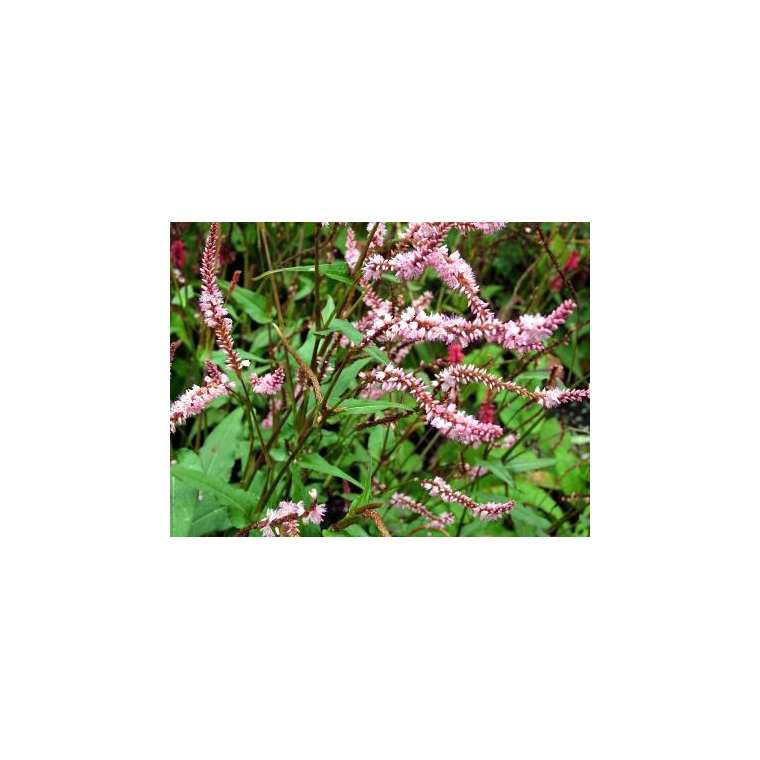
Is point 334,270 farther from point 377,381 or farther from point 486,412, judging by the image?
point 486,412

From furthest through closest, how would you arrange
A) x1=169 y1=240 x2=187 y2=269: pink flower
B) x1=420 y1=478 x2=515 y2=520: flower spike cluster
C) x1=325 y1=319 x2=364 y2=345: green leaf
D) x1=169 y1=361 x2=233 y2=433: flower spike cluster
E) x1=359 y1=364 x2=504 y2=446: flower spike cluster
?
x1=169 y1=240 x2=187 y2=269: pink flower
x1=420 y1=478 x2=515 y2=520: flower spike cluster
x1=169 y1=361 x2=233 y2=433: flower spike cluster
x1=325 y1=319 x2=364 y2=345: green leaf
x1=359 y1=364 x2=504 y2=446: flower spike cluster

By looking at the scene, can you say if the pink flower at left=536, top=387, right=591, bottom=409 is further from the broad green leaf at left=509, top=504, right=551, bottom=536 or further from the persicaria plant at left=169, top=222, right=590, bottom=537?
the broad green leaf at left=509, top=504, right=551, bottom=536

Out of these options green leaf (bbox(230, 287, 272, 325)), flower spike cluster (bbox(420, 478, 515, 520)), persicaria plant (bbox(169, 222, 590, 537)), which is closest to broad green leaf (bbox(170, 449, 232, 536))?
persicaria plant (bbox(169, 222, 590, 537))

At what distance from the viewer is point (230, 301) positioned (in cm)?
193

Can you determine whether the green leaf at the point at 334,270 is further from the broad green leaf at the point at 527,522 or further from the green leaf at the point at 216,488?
the broad green leaf at the point at 527,522

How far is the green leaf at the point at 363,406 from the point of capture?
1504 millimetres

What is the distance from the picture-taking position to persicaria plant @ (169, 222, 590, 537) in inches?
60.3

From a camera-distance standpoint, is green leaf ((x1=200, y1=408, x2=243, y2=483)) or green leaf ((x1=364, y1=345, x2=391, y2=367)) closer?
green leaf ((x1=364, y1=345, x2=391, y2=367))

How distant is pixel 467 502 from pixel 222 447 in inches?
23.5

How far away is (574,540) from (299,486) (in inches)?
27.8

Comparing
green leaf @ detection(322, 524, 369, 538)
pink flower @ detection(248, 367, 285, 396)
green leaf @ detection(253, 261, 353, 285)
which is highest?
green leaf @ detection(253, 261, 353, 285)

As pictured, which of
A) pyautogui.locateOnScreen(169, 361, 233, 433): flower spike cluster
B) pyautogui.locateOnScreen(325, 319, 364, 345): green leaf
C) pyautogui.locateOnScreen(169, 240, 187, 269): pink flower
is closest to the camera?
pyautogui.locateOnScreen(325, 319, 364, 345): green leaf

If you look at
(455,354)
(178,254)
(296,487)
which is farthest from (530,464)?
(178,254)
